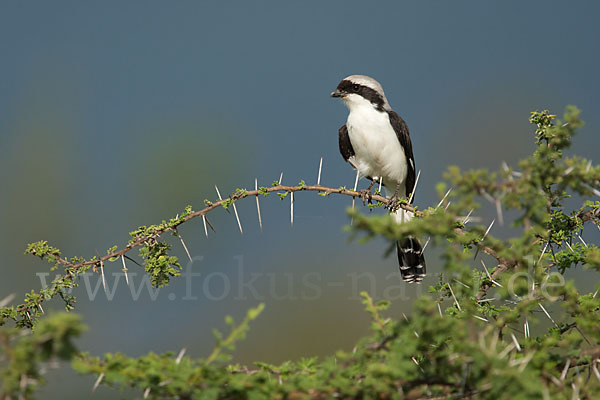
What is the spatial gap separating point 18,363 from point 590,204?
2.53 meters

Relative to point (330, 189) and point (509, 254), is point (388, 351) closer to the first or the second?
point (509, 254)

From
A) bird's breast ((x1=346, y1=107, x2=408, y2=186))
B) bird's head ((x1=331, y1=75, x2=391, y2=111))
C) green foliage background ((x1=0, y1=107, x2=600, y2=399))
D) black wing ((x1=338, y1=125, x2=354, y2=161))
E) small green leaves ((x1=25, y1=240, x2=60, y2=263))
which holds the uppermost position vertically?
bird's head ((x1=331, y1=75, x2=391, y2=111))

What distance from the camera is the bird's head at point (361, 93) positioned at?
6117mm

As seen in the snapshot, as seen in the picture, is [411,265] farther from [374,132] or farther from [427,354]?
[427,354]

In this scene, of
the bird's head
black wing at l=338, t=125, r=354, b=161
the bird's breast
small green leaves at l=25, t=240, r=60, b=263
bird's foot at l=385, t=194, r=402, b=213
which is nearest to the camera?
small green leaves at l=25, t=240, r=60, b=263

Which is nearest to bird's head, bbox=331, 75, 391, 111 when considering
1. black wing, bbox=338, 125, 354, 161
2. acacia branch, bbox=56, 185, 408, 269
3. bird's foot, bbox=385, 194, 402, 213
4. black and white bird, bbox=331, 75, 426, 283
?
black and white bird, bbox=331, 75, 426, 283

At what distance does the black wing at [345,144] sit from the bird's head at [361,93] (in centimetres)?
33

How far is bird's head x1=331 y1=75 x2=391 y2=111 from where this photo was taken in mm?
6117

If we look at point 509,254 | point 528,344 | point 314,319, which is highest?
point 314,319

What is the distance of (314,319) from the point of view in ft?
38.3

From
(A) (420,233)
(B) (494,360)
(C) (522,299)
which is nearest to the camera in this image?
(B) (494,360)

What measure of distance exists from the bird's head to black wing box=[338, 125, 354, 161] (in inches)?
13.1

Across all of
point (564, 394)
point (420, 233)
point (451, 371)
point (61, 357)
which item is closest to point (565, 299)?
point (564, 394)

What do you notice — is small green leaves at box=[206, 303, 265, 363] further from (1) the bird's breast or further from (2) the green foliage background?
(1) the bird's breast
